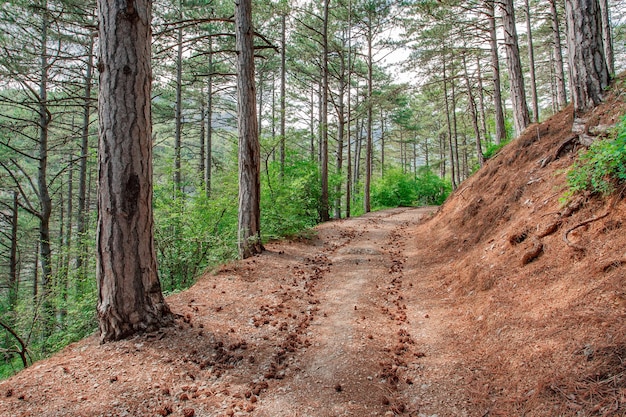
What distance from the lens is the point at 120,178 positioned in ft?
12.5

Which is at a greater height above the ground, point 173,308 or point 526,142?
point 526,142

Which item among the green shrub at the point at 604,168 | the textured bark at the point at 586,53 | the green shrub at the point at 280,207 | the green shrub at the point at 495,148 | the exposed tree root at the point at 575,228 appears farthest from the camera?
the green shrub at the point at 495,148

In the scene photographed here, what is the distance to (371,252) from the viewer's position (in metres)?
8.41

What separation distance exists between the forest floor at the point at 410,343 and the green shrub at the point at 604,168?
0.19 metres

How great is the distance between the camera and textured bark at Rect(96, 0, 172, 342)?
12.4 feet

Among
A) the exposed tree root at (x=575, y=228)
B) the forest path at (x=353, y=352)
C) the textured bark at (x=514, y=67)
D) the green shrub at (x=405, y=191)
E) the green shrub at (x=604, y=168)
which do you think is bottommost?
the forest path at (x=353, y=352)

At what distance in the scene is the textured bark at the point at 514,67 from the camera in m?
9.59

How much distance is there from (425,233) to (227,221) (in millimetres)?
6191

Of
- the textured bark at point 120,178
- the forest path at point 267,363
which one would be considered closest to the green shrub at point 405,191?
the forest path at point 267,363

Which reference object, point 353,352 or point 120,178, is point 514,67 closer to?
point 353,352

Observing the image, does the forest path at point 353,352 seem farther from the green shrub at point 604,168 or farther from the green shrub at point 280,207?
the green shrub at point 280,207

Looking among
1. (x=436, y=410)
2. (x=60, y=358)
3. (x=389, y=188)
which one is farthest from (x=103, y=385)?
(x=389, y=188)

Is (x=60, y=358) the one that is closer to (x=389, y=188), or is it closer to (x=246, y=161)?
(x=246, y=161)

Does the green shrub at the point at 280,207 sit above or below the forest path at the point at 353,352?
above
